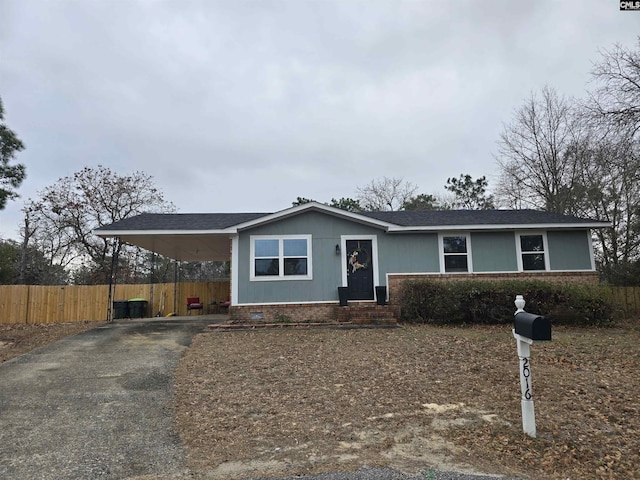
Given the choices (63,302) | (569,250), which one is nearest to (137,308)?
(63,302)

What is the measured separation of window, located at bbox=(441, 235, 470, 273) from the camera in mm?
12531

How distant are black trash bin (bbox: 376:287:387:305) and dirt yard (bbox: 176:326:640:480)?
3556 millimetres

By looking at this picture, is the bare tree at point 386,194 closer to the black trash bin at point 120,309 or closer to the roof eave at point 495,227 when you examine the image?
the roof eave at point 495,227

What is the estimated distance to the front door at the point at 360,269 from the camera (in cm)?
1202

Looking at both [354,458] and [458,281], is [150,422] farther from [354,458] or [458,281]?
[458,281]

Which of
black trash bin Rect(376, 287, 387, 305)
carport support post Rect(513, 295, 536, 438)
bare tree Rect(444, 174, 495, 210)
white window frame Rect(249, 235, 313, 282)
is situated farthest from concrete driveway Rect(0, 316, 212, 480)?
bare tree Rect(444, 174, 495, 210)

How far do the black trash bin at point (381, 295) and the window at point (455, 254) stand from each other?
2285 millimetres

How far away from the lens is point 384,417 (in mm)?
4211

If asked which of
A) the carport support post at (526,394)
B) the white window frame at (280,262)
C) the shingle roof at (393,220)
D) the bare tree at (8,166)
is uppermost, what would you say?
the bare tree at (8,166)

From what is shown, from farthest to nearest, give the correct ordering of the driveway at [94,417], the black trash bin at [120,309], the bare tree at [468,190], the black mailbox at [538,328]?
the bare tree at [468,190], the black trash bin at [120,309], the black mailbox at [538,328], the driveway at [94,417]

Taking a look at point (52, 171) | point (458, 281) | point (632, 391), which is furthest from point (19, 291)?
point (632, 391)

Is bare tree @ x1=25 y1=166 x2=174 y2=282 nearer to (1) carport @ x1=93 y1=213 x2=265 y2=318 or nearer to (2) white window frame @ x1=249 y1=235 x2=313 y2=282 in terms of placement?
(1) carport @ x1=93 y1=213 x2=265 y2=318

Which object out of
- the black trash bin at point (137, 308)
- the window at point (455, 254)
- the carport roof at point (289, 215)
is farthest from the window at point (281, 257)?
the black trash bin at point (137, 308)

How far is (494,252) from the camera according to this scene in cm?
1264
